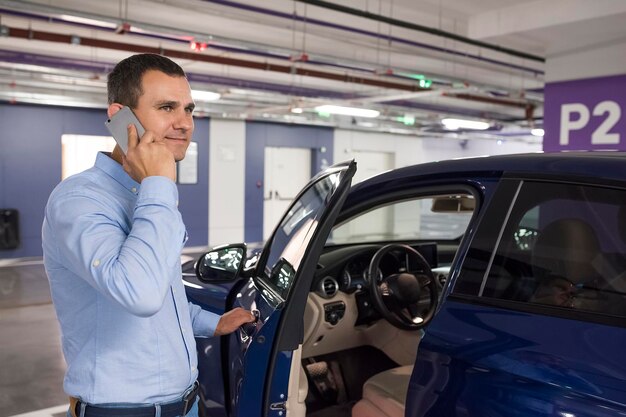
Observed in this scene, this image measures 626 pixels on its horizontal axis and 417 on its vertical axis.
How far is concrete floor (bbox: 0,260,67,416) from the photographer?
13.1 feet

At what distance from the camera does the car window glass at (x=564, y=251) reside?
51.3 inches

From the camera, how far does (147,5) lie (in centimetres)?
646

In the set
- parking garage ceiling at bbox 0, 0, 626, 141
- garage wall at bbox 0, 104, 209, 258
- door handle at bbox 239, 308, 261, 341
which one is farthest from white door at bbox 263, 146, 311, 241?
door handle at bbox 239, 308, 261, 341

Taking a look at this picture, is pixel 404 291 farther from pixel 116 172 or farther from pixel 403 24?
pixel 403 24

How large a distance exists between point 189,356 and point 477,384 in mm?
659

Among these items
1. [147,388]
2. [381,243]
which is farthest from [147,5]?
[147,388]

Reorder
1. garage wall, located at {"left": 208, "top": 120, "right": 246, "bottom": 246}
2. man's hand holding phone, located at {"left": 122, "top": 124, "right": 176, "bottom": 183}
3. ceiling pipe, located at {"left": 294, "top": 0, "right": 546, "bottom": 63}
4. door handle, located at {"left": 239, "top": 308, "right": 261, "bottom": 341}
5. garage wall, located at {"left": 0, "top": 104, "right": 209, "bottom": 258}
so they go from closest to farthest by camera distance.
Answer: man's hand holding phone, located at {"left": 122, "top": 124, "right": 176, "bottom": 183} < door handle, located at {"left": 239, "top": 308, "right": 261, "bottom": 341} < ceiling pipe, located at {"left": 294, "top": 0, "right": 546, "bottom": 63} < garage wall, located at {"left": 0, "top": 104, "right": 209, "bottom": 258} < garage wall, located at {"left": 208, "top": 120, "right": 246, "bottom": 246}

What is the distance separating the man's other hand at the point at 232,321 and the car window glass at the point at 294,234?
123 millimetres

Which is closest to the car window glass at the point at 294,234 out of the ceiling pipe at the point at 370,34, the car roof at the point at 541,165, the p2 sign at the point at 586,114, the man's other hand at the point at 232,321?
the man's other hand at the point at 232,321

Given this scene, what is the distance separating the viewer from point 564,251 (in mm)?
1426

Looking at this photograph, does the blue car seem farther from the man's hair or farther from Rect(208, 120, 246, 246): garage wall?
Rect(208, 120, 246, 246): garage wall

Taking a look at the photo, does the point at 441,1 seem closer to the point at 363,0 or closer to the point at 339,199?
the point at 363,0

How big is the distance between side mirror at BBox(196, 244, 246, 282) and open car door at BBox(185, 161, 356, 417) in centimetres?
23

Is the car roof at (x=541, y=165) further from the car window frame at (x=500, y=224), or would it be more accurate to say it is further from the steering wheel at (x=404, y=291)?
the steering wheel at (x=404, y=291)
